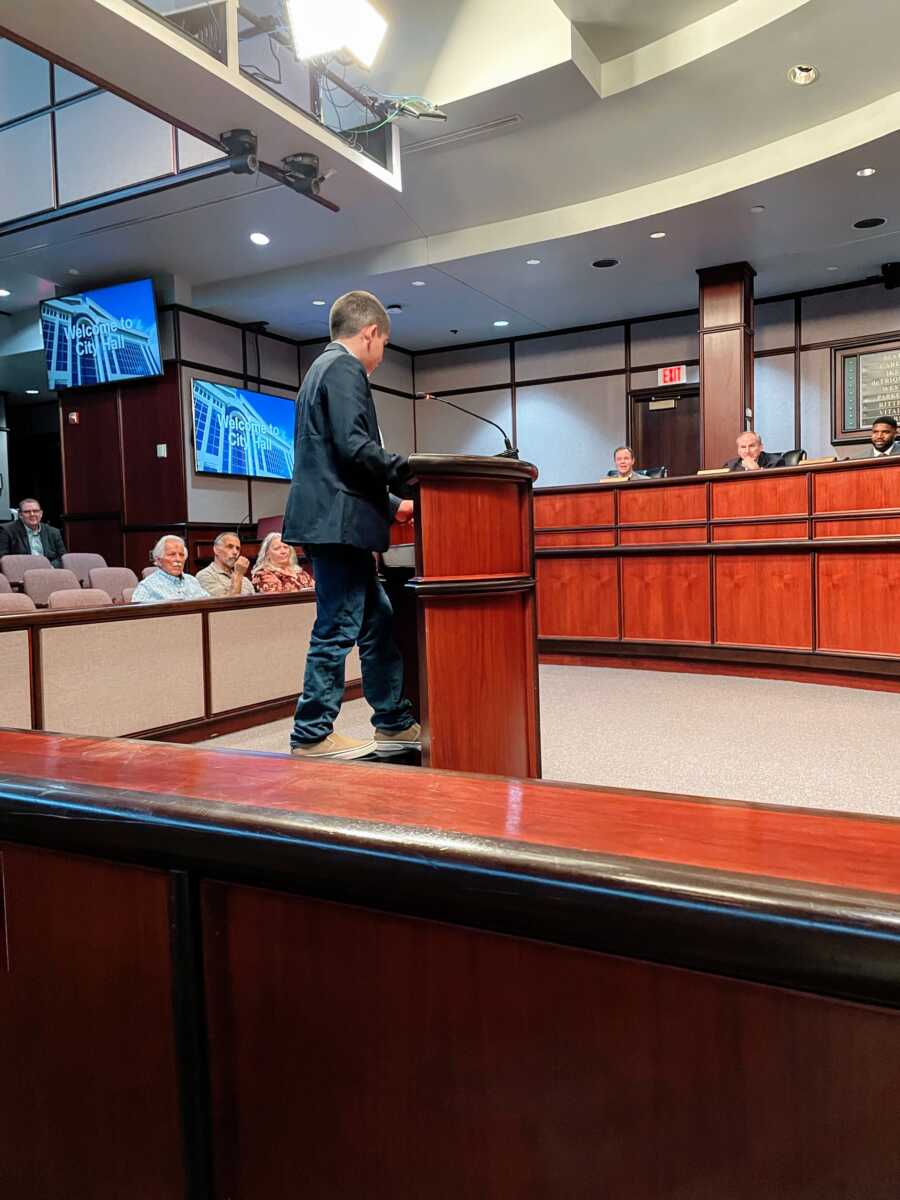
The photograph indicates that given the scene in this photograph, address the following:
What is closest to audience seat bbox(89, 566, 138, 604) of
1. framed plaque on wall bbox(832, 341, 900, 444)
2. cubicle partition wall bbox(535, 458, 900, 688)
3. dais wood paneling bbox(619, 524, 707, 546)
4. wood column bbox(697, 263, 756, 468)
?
cubicle partition wall bbox(535, 458, 900, 688)

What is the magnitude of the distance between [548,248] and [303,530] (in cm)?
528

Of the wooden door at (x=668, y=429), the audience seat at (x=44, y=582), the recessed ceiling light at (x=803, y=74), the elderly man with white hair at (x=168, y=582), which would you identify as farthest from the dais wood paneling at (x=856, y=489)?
the audience seat at (x=44, y=582)

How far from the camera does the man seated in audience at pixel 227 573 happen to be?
4.53 metres

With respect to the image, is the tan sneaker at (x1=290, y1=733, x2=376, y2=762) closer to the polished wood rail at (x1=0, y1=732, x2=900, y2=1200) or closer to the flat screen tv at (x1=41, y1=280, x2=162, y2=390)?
the polished wood rail at (x1=0, y1=732, x2=900, y2=1200)

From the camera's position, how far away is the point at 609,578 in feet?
18.0

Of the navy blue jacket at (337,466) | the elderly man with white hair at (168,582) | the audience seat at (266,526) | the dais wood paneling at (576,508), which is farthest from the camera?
the audience seat at (266,526)

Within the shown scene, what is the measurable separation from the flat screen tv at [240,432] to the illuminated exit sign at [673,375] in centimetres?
387

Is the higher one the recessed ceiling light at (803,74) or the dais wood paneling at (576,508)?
the recessed ceiling light at (803,74)

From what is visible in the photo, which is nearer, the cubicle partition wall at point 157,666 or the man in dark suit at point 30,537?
the cubicle partition wall at point 157,666

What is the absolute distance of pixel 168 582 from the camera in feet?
13.4

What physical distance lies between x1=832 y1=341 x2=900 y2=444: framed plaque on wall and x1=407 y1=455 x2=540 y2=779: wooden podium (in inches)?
257

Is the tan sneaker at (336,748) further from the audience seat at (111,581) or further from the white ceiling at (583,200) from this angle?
the white ceiling at (583,200)

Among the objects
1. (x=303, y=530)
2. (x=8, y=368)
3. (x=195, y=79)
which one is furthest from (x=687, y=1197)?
(x=8, y=368)

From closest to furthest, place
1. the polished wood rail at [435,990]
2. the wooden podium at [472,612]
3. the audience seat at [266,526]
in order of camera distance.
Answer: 1. the polished wood rail at [435,990]
2. the wooden podium at [472,612]
3. the audience seat at [266,526]
